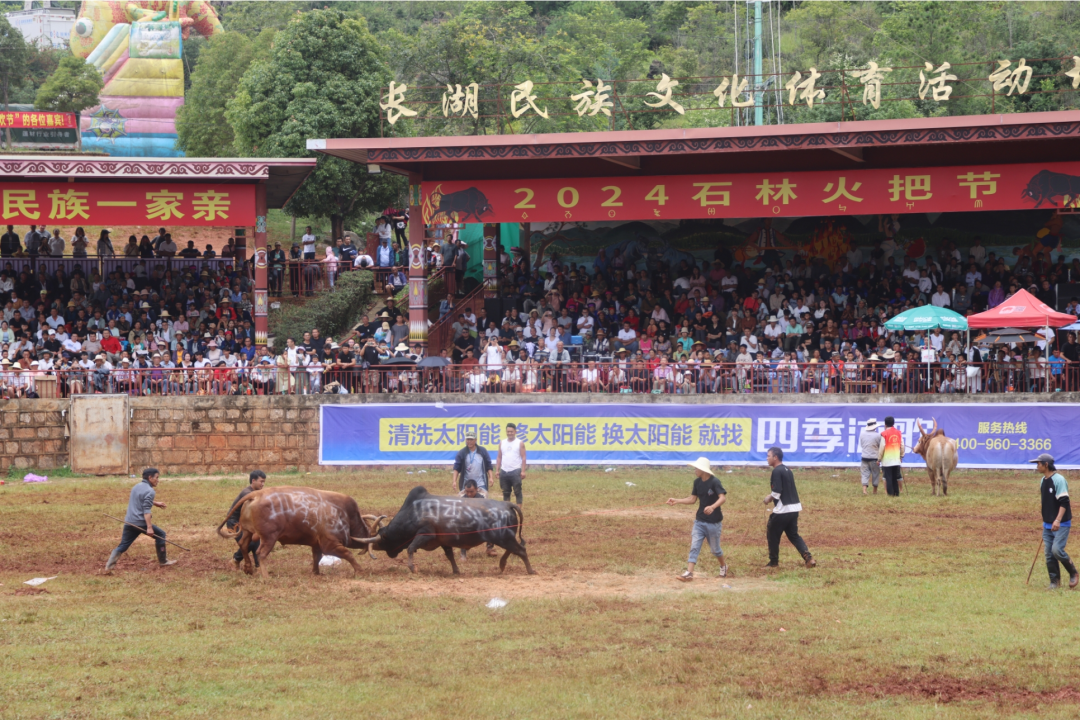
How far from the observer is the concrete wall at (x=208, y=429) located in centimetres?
2642

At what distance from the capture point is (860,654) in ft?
35.2

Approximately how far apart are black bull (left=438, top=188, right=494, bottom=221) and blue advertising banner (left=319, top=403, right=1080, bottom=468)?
20.8 feet

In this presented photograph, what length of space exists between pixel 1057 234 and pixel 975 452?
9.62m

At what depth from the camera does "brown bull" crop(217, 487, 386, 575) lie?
14.5 m

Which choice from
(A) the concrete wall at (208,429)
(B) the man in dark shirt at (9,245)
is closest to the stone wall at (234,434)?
(A) the concrete wall at (208,429)

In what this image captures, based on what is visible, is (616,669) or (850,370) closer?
(616,669)

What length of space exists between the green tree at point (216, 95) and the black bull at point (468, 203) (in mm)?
34652

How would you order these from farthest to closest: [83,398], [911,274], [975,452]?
[911,274]
[83,398]
[975,452]

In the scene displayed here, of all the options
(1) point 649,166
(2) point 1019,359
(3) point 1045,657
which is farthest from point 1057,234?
(3) point 1045,657

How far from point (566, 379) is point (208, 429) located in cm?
874

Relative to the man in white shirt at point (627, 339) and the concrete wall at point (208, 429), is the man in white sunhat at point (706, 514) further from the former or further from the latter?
the man in white shirt at point (627, 339)

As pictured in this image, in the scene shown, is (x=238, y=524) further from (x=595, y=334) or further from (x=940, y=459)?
(x=595, y=334)

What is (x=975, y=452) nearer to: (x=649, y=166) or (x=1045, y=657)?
(x=649, y=166)

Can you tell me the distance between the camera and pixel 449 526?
576 inches
